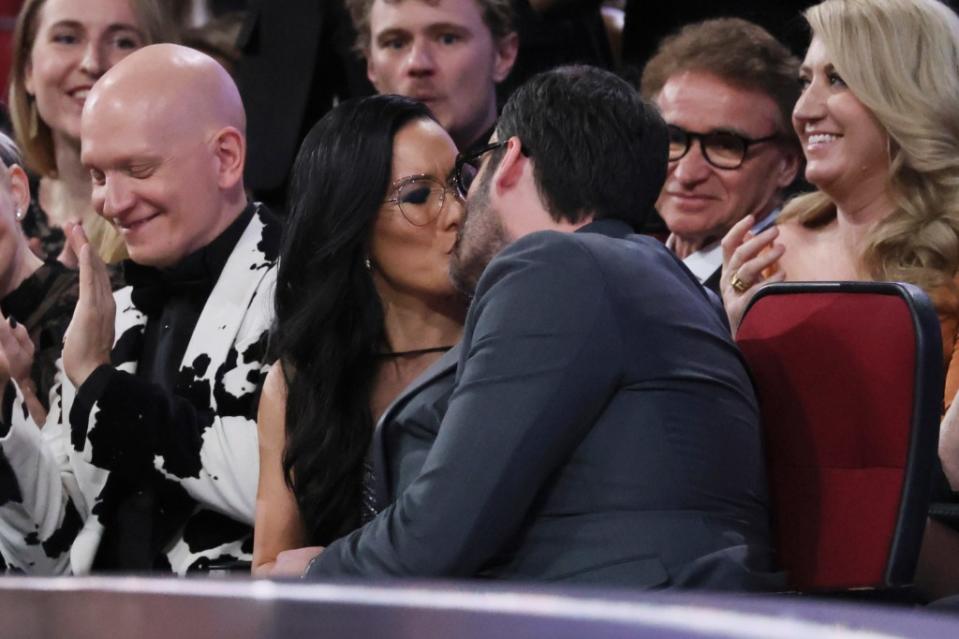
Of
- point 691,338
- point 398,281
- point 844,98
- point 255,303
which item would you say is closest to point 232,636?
point 691,338

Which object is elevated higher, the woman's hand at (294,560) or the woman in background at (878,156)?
the woman in background at (878,156)

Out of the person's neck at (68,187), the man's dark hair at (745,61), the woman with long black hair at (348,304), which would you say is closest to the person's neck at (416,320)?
the woman with long black hair at (348,304)

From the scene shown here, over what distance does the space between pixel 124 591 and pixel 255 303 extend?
91.7 inches

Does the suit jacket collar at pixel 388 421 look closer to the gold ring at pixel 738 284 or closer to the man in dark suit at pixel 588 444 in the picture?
the man in dark suit at pixel 588 444

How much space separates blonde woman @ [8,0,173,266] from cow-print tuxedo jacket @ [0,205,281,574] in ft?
3.64

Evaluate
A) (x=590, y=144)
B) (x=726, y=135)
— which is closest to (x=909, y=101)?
(x=726, y=135)

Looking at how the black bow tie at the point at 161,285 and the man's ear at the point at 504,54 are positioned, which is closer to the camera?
the black bow tie at the point at 161,285

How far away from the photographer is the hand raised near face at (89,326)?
9.04 feet

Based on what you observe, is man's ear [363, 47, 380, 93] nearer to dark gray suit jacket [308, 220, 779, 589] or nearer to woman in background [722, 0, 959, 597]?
woman in background [722, 0, 959, 597]

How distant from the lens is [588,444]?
1.86m

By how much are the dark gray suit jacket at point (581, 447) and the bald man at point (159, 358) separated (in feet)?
2.84

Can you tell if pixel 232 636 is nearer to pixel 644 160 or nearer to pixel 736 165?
pixel 644 160

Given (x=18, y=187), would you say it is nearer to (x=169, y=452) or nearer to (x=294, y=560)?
(x=169, y=452)

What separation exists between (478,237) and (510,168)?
4.8 inches
